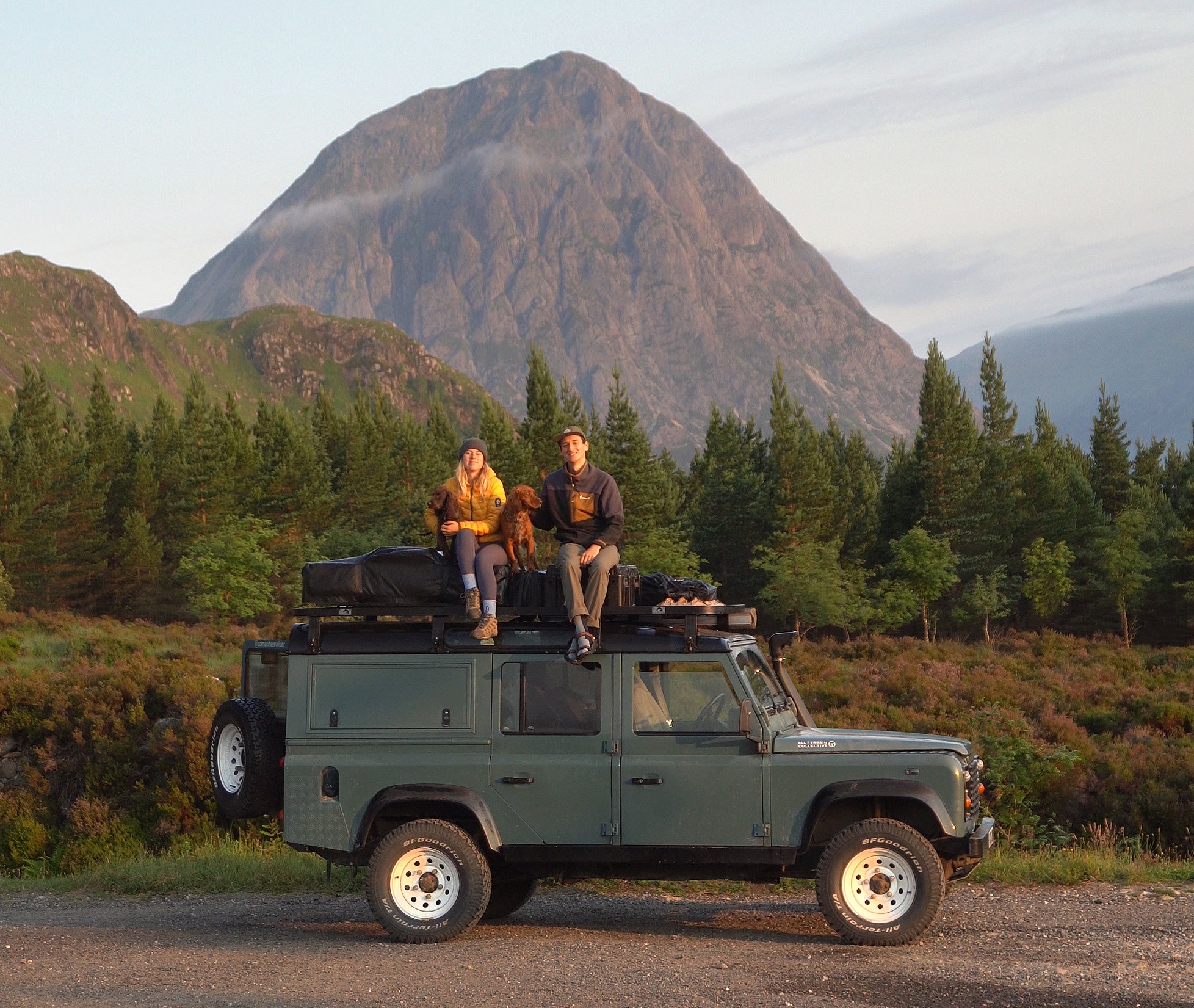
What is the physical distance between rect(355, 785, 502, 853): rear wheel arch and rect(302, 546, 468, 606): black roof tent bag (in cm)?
137

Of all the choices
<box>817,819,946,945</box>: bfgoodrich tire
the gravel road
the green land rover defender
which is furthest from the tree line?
<box>817,819,946,945</box>: bfgoodrich tire

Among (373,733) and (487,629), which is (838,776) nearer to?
(487,629)

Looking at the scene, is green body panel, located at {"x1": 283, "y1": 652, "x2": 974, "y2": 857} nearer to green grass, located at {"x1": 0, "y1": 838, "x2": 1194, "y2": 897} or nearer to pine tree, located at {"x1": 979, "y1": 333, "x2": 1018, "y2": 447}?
green grass, located at {"x1": 0, "y1": 838, "x2": 1194, "y2": 897}

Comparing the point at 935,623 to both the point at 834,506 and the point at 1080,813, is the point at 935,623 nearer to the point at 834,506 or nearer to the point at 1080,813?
the point at 834,506

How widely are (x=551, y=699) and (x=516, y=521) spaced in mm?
1381

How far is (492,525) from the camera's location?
30.6ft

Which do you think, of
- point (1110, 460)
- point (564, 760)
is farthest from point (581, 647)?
point (1110, 460)

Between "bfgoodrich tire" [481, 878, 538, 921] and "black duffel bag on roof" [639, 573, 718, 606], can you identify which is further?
"bfgoodrich tire" [481, 878, 538, 921]

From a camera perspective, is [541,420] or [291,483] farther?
[291,483]

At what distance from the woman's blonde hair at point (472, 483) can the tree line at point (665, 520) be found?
50.5 metres

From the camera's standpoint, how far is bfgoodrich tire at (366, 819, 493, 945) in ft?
29.2

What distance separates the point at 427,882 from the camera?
9.00 meters

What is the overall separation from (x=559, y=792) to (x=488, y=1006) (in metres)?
1.88

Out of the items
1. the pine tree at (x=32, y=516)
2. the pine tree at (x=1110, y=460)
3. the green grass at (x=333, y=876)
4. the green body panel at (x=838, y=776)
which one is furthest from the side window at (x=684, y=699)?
the pine tree at (x=1110, y=460)
